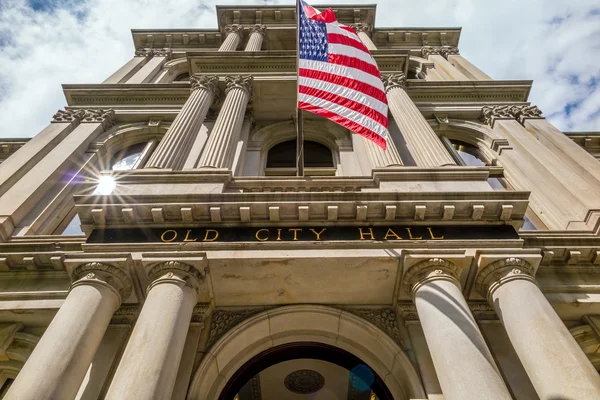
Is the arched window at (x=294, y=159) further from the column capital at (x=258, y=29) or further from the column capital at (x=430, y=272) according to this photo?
the column capital at (x=258, y=29)

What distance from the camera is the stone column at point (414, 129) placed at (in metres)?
11.2

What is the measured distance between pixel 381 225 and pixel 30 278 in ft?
26.5

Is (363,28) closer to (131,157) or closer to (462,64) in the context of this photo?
(462,64)

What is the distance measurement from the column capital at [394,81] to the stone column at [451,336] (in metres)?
10.2

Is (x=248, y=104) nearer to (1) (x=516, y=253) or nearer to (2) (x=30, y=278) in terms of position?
(2) (x=30, y=278)

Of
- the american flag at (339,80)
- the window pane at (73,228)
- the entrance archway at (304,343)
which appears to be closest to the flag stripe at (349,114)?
the american flag at (339,80)

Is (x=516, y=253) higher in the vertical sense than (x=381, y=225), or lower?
lower

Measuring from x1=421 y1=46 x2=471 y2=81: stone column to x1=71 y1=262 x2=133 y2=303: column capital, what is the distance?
18.4 metres

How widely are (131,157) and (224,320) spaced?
9647 millimetres

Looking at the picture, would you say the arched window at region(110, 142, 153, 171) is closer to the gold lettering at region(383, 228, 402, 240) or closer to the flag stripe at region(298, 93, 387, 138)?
the flag stripe at region(298, 93, 387, 138)

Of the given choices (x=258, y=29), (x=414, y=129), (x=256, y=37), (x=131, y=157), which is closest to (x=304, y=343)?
(x=414, y=129)

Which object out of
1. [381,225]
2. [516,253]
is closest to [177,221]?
[381,225]

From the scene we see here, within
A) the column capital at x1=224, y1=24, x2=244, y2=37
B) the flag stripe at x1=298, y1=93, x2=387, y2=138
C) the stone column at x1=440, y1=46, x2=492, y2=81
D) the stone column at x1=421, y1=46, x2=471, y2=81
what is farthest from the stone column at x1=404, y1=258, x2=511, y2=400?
the column capital at x1=224, y1=24, x2=244, y2=37

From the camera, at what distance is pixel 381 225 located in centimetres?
867
